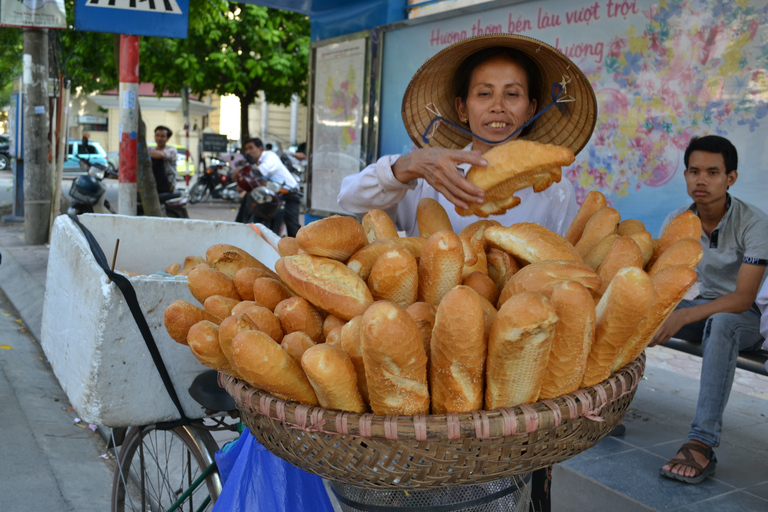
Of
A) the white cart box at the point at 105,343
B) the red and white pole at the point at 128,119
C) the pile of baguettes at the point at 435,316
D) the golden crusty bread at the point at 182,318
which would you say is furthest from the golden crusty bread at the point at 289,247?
the red and white pole at the point at 128,119

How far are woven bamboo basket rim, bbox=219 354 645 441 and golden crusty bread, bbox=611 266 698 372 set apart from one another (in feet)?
0.30

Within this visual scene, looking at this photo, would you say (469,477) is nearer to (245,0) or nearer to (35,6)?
(245,0)

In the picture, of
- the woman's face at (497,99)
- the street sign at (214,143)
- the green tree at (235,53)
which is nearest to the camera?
the woman's face at (497,99)

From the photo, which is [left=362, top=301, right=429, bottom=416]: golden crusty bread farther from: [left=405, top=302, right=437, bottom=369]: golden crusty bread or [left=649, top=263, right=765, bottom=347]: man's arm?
[left=649, top=263, right=765, bottom=347]: man's arm

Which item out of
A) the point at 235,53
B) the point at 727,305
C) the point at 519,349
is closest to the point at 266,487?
the point at 519,349

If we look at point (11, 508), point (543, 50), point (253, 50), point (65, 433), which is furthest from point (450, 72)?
point (253, 50)

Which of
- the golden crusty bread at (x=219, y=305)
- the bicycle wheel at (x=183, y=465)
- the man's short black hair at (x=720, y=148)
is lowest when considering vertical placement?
the bicycle wheel at (x=183, y=465)

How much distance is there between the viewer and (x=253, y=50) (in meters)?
14.7

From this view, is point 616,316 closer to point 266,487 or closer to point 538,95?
point 266,487

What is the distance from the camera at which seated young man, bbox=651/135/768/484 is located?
297 centimetres

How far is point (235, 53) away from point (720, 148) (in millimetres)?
13354

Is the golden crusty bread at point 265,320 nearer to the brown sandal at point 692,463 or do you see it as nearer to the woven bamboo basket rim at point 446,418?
the woven bamboo basket rim at point 446,418

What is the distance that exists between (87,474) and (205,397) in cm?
189

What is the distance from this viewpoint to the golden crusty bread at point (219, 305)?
1.24 m
